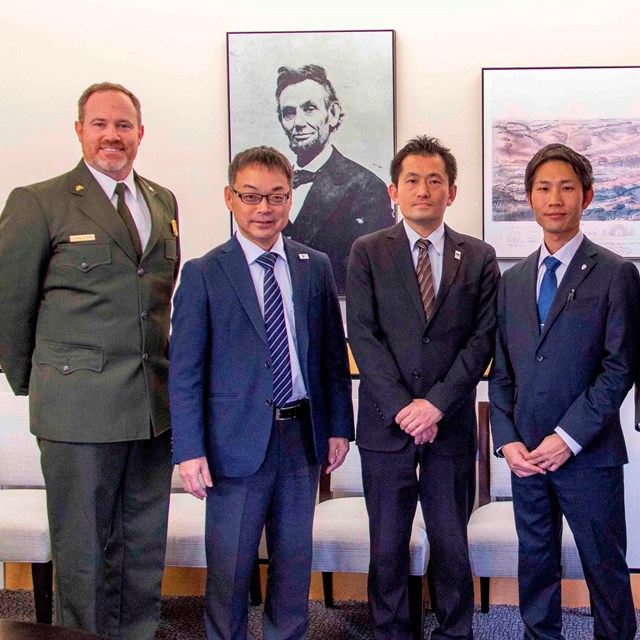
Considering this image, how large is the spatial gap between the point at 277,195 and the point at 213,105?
1945 millimetres

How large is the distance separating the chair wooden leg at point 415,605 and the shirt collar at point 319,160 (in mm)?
2136

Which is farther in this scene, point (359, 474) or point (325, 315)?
point (359, 474)

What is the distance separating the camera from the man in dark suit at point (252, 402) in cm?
229

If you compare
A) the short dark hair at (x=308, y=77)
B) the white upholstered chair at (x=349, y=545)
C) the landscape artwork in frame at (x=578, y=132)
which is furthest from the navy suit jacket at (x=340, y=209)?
the white upholstered chair at (x=349, y=545)

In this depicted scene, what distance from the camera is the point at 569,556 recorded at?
272 centimetres

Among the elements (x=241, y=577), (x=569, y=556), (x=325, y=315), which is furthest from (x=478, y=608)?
(x=325, y=315)

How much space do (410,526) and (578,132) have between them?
7.53 ft

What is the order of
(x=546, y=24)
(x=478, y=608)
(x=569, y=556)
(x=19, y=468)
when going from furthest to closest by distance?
(x=546, y=24) → (x=19, y=468) → (x=478, y=608) → (x=569, y=556)

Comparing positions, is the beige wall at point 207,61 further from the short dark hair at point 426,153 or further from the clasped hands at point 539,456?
the clasped hands at point 539,456

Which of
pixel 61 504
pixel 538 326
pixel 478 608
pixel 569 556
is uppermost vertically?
pixel 538 326

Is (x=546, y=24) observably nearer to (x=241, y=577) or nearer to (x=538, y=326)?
(x=538, y=326)

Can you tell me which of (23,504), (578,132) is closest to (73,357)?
(23,504)

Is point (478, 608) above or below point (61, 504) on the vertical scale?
below

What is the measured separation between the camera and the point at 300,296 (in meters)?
2.39
